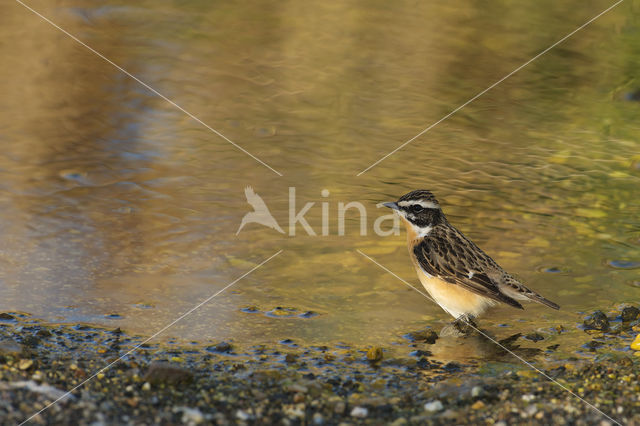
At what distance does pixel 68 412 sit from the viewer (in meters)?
4.89

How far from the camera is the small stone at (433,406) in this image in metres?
5.29

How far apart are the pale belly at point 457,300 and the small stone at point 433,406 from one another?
5.10 ft

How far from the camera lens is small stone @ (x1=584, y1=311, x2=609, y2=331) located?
6.59 metres

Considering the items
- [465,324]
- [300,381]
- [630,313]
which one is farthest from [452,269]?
[300,381]

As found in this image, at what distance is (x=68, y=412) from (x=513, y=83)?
9.97 metres

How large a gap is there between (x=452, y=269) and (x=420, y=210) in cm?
72

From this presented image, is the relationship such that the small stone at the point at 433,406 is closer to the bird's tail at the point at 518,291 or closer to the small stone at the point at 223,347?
the small stone at the point at 223,347

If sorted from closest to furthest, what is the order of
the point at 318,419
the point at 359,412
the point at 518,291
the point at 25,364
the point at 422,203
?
the point at 318,419
the point at 359,412
the point at 25,364
the point at 518,291
the point at 422,203

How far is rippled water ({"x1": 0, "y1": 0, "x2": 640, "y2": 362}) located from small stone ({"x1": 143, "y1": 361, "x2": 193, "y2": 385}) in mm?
893

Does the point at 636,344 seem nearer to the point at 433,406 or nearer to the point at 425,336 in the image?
the point at 425,336

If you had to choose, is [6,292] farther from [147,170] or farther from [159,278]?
[147,170]

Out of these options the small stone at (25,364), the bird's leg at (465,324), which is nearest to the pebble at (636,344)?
the bird's leg at (465,324)

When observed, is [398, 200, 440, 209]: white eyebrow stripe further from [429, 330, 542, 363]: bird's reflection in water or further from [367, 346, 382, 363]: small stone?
[367, 346, 382, 363]: small stone

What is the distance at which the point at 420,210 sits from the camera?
291 inches
